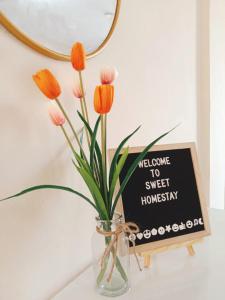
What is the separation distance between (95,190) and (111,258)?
21cm

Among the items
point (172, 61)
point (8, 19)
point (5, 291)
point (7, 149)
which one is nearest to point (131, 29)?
point (172, 61)

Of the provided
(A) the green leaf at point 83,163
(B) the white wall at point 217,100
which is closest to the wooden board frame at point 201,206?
(A) the green leaf at point 83,163

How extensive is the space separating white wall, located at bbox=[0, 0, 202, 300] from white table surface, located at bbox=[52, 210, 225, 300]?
8 cm

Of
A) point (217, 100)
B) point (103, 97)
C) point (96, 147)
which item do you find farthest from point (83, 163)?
point (217, 100)

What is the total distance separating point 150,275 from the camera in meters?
0.80

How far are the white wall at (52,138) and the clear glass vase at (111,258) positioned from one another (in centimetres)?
11

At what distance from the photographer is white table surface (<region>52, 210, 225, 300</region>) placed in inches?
28.1

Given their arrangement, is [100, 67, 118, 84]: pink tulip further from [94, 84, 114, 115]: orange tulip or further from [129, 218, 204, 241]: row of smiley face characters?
[129, 218, 204, 241]: row of smiley face characters

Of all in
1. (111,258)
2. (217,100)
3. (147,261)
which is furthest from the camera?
(217,100)

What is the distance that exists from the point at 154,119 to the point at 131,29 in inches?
14.8

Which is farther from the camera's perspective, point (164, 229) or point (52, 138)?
point (164, 229)

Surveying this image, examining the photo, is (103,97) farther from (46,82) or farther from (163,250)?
(163,250)

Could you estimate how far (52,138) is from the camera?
755 mm

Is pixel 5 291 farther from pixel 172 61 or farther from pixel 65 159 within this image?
pixel 172 61
